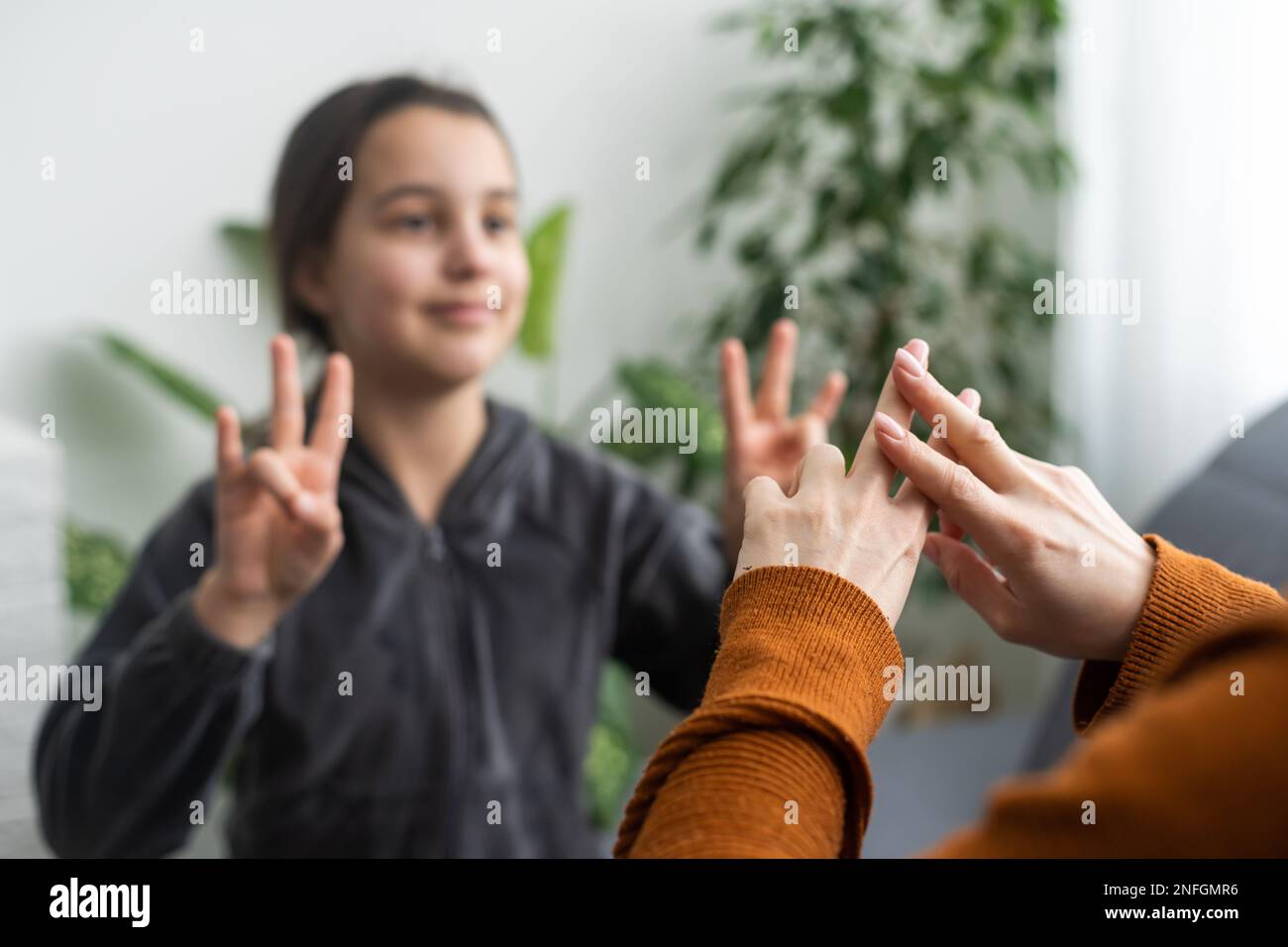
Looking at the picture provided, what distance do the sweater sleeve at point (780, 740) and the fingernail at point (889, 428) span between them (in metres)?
0.07

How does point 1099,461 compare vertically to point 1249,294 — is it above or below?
below

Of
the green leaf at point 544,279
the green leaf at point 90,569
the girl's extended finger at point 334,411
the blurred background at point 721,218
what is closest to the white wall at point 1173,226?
the blurred background at point 721,218

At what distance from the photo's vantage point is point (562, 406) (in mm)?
1743

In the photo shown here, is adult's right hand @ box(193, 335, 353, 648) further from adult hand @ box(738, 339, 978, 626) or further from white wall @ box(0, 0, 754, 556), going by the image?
white wall @ box(0, 0, 754, 556)

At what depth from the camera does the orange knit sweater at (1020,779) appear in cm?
26

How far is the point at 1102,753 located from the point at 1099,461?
1247mm

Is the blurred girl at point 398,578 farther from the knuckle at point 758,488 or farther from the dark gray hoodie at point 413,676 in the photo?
the knuckle at point 758,488

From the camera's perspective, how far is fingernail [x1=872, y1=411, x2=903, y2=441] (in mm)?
454

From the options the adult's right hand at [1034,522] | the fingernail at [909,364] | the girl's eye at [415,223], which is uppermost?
the girl's eye at [415,223]

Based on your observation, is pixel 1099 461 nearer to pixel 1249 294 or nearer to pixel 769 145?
pixel 1249 294

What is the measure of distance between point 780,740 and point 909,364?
182 mm

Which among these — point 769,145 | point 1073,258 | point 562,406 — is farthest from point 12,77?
point 1073,258

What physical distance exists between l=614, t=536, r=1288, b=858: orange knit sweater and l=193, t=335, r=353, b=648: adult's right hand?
0.36m

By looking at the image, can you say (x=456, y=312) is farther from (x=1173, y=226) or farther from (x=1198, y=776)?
(x=1173, y=226)
